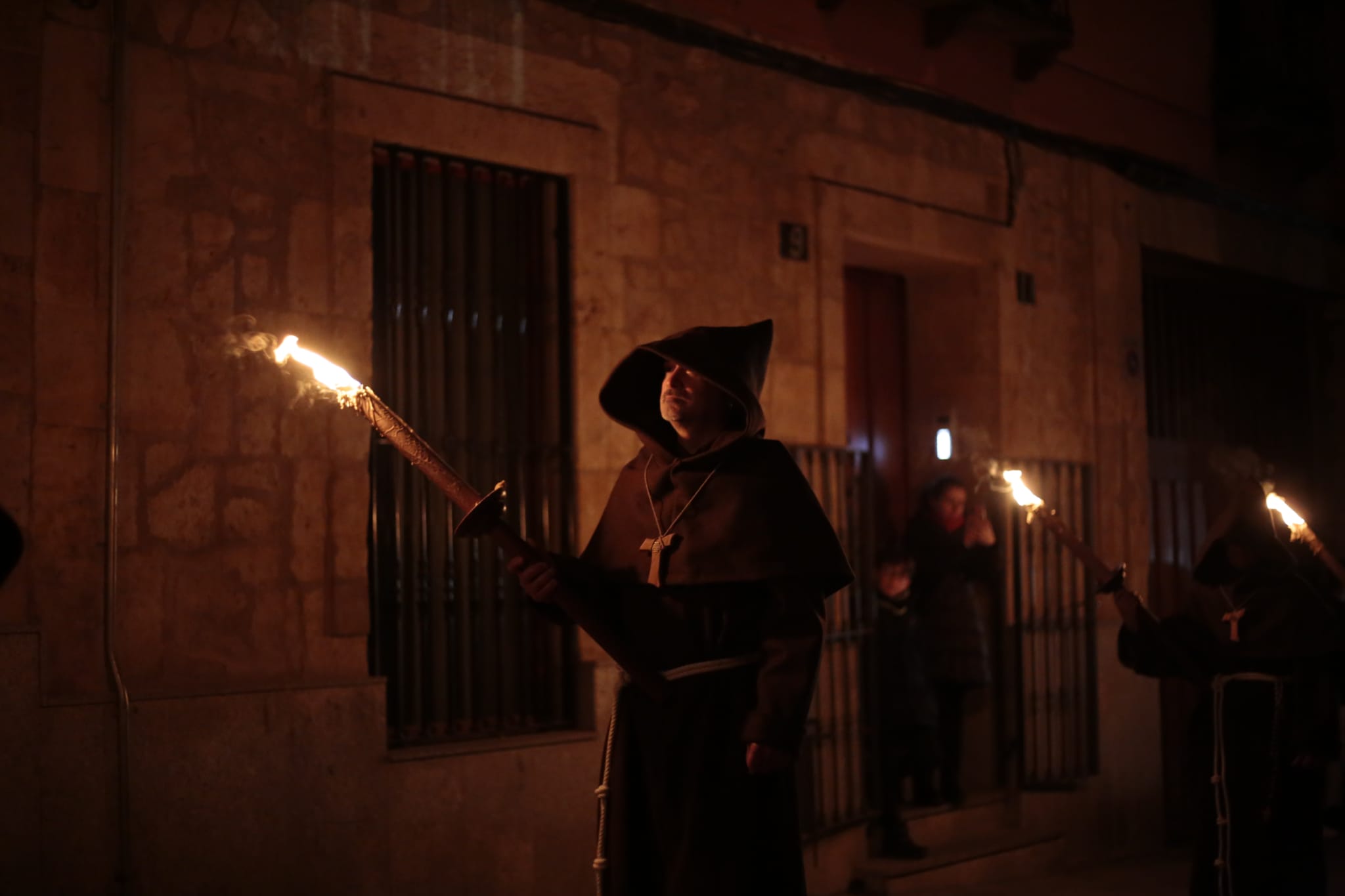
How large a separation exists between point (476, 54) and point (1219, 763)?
14.2ft

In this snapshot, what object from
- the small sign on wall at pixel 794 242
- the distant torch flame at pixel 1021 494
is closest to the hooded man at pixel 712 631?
the distant torch flame at pixel 1021 494

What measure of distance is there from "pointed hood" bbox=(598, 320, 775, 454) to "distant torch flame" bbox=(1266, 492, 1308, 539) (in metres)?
3.16

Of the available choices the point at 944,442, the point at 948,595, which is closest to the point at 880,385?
the point at 944,442

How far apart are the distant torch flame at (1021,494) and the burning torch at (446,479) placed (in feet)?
8.07

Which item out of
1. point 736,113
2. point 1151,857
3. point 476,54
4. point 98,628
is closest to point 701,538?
point 98,628

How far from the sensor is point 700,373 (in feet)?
13.8

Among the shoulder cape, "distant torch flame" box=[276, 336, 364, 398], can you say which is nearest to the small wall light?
the shoulder cape

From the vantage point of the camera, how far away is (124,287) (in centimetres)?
534

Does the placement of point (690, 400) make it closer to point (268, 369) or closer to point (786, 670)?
point (786, 670)

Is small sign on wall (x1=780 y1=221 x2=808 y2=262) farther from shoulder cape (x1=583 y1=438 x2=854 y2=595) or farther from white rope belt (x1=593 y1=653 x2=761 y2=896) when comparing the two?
white rope belt (x1=593 y1=653 x2=761 y2=896)

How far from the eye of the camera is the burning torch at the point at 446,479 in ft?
11.9

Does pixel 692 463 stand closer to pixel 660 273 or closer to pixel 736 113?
pixel 660 273

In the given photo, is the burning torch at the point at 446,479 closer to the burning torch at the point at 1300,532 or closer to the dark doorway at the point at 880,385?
the burning torch at the point at 1300,532

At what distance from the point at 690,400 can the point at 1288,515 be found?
3.44 m
